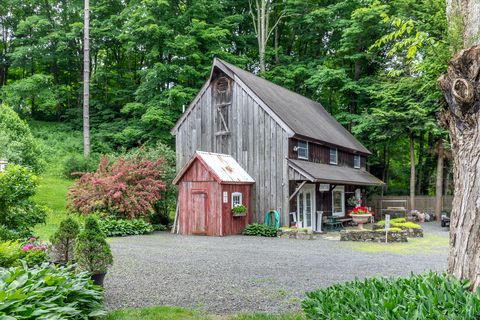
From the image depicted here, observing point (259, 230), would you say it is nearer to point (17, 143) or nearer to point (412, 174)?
point (17, 143)

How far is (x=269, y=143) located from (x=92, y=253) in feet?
41.8

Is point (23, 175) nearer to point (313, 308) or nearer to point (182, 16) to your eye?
point (313, 308)

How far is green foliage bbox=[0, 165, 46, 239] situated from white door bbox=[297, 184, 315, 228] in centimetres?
1189

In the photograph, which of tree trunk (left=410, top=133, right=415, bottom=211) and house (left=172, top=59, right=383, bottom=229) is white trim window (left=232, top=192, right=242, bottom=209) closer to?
house (left=172, top=59, right=383, bottom=229)

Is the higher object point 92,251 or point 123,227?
point 92,251

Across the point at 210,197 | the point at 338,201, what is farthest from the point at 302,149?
the point at 338,201

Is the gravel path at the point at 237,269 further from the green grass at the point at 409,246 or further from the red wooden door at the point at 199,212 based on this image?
the red wooden door at the point at 199,212

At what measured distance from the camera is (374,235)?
15438mm

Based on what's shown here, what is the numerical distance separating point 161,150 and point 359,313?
18.3 m

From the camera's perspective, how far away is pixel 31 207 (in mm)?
9570

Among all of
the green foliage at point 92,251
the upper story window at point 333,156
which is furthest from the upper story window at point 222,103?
the green foliage at point 92,251

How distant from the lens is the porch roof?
17.3 m

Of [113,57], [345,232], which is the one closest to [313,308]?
[345,232]

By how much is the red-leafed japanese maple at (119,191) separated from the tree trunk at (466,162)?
1464cm
